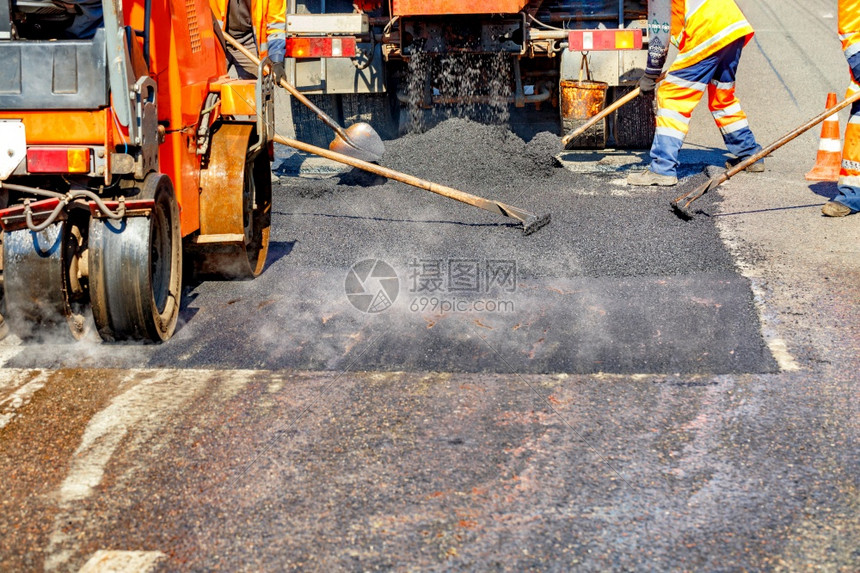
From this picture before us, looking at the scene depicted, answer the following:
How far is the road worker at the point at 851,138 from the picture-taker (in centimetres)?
587

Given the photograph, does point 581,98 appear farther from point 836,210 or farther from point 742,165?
point 836,210

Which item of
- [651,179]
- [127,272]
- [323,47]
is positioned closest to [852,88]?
[651,179]

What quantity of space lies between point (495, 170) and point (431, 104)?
1.27 meters

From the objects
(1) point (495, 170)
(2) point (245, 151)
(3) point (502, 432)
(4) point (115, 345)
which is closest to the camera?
(3) point (502, 432)

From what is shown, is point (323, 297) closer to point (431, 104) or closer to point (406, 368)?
point (406, 368)

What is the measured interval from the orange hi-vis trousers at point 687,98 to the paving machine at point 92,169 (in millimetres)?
3682

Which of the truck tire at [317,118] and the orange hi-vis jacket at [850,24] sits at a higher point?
the orange hi-vis jacket at [850,24]

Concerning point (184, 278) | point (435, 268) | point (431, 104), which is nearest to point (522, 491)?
point (435, 268)

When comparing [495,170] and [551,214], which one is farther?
[495,170]

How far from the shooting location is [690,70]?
650cm

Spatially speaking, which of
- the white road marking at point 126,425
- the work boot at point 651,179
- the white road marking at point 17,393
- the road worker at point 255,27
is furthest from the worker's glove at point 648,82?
the white road marking at point 17,393

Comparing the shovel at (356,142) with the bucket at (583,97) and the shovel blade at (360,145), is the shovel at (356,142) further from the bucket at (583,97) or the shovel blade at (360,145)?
the bucket at (583,97)

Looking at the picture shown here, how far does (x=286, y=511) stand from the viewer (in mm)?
2643

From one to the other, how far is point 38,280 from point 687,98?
4.60m
